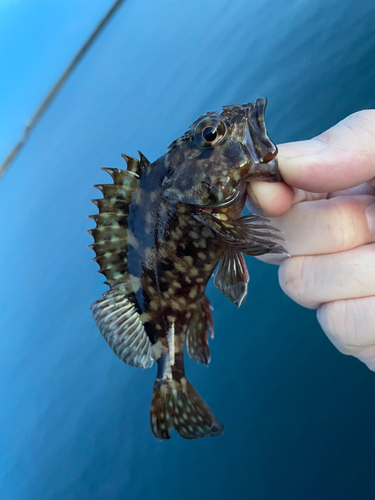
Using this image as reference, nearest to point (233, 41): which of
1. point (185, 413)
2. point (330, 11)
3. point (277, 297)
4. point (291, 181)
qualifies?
point (330, 11)

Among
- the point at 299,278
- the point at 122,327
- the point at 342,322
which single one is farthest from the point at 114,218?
the point at 342,322

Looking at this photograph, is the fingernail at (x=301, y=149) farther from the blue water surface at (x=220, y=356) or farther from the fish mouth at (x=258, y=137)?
the blue water surface at (x=220, y=356)

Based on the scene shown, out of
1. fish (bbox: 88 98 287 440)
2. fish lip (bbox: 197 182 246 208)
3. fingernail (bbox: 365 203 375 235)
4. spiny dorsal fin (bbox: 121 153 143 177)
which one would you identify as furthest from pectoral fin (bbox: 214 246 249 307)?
fingernail (bbox: 365 203 375 235)

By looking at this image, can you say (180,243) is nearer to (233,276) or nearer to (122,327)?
(233,276)

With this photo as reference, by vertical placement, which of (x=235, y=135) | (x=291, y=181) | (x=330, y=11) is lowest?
(x=291, y=181)

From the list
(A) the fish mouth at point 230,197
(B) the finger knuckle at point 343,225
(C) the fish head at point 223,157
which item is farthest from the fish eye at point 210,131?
(B) the finger knuckle at point 343,225

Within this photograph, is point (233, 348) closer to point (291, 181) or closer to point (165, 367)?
point (165, 367)
